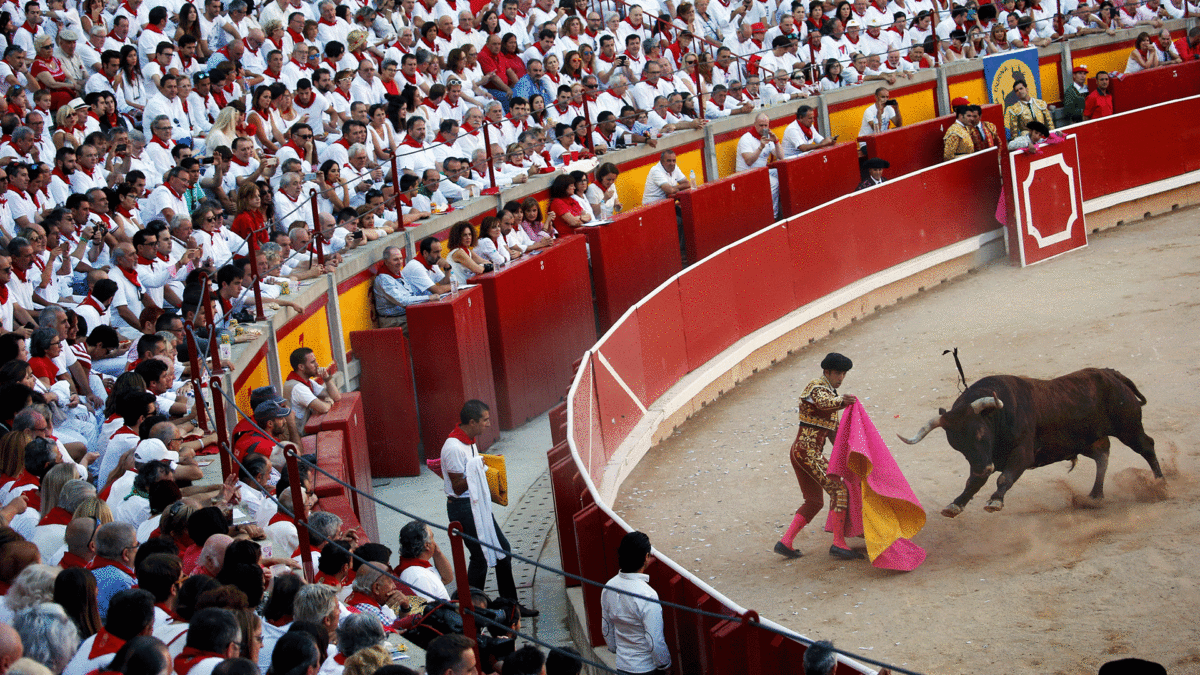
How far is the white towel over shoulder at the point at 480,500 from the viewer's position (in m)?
8.18

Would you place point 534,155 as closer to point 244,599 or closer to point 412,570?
point 412,570

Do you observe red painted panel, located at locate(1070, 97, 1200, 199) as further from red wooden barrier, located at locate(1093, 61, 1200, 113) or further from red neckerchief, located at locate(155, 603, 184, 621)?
red neckerchief, located at locate(155, 603, 184, 621)

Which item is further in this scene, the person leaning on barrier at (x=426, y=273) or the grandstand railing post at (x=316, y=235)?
the person leaning on barrier at (x=426, y=273)

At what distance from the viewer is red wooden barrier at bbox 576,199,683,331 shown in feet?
44.9

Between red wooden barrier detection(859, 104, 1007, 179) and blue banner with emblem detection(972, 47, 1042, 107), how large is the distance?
231cm

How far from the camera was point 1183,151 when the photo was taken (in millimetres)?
18516

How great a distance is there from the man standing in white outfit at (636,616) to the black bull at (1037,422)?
2.93m

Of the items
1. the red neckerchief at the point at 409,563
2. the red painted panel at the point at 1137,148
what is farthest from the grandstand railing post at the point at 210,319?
the red painted panel at the point at 1137,148

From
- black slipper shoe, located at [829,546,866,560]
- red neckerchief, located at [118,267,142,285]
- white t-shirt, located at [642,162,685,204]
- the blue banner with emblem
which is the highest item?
the blue banner with emblem

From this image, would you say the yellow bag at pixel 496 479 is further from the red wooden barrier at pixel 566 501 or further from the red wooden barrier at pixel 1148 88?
the red wooden barrier at pixel 1148 88

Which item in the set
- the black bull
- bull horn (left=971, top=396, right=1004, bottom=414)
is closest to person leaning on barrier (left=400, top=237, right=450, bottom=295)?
the black bull

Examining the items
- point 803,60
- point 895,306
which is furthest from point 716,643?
point 803,60

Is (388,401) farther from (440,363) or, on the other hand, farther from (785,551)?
(785,551)

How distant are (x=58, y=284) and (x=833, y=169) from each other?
34.8 ft
